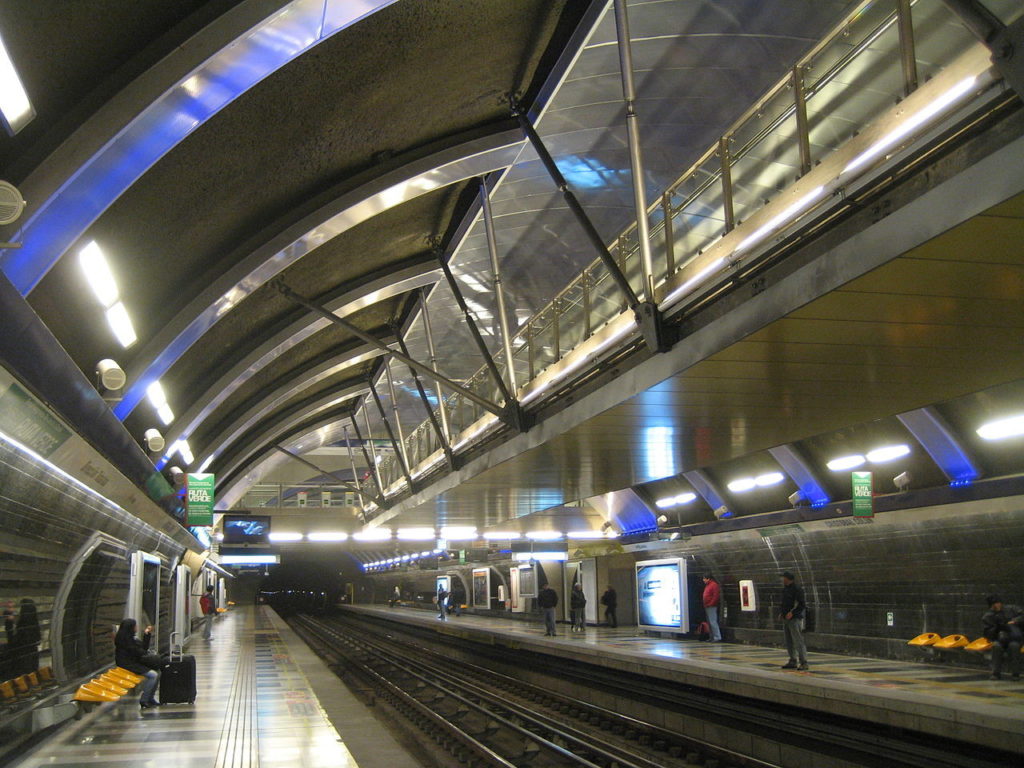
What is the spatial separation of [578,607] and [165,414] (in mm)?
14992

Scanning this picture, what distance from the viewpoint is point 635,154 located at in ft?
33.4

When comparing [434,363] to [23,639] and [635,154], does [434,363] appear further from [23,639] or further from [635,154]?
[23,639]

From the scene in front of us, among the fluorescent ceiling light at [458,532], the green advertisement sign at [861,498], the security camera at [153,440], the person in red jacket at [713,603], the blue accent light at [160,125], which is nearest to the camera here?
the blue accent light at [160,125]

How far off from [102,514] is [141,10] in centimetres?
767

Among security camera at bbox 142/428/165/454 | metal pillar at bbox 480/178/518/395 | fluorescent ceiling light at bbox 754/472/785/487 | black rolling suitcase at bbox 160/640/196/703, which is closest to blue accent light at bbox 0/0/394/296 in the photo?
black rolling suitcase at bbox 160/640/196/703

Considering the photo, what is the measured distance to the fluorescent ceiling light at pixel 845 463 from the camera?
57.1 feet

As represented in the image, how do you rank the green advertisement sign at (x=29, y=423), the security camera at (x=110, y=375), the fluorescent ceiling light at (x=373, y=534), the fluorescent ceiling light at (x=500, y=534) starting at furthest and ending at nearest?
the fluorescent ceiling light at (x=373, y=534) < the fluorescent ceiling light at (x=500, y=534) < the security camera at (x=110, y=375) < the green advertisement sign at (x=29, y=423)

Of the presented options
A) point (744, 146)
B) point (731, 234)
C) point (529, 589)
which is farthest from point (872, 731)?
point (529, 589)

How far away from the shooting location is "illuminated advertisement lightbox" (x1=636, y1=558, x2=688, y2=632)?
21.8 meters

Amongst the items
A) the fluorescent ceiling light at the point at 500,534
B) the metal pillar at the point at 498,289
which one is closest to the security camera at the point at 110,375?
the metal pillar at the point at 498,289

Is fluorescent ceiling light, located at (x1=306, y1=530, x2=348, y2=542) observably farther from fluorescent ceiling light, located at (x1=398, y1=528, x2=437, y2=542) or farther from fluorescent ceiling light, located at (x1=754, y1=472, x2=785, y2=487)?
fluorescent ceiling light, located at (x1=754, y1=472, x2=785, y2=487)

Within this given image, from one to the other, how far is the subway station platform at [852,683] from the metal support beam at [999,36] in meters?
6.36

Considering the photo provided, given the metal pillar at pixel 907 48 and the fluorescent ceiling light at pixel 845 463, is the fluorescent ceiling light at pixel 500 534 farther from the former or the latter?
the metal pillar at pixel 907 48

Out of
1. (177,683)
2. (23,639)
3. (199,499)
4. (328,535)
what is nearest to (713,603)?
(199,499)
